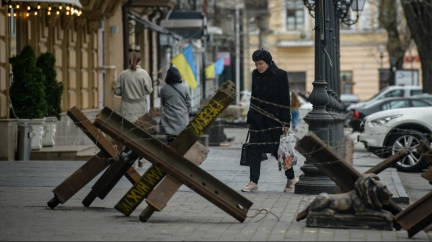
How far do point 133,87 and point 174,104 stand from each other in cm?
193

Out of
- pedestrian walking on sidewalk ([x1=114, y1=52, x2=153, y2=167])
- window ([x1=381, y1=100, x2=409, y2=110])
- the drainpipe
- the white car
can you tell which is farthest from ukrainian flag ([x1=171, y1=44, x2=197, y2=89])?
pedestrian walking on sidewalk ([x1=114, y1=52, x2=153, y2=167])

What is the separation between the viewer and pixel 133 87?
16625 millimetres

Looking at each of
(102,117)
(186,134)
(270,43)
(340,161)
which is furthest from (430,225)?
(270,43)

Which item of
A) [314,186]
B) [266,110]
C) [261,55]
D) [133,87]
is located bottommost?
[314,186]

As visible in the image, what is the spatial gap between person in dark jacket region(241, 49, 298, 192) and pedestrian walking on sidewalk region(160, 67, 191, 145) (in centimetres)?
187

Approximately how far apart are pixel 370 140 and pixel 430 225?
11.9 metres

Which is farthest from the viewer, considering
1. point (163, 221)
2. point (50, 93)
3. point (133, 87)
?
point (50, 93)

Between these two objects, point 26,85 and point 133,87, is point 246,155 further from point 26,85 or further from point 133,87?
point 26,85

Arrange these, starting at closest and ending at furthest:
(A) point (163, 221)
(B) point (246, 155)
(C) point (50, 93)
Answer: (A) point (163, 221)
(B) point (246, 155)
(C) point (50, 93)

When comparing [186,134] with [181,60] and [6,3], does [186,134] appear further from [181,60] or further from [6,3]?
[181,60]

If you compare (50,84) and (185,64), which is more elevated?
(185,64)

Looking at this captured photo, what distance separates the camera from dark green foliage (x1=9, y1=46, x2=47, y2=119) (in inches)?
721

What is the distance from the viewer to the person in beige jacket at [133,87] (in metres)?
16.6

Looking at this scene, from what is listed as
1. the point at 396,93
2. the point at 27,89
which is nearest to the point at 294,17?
the point at 396,93
